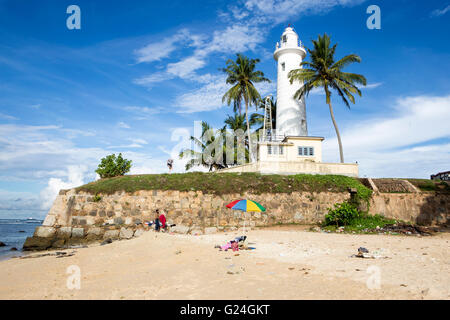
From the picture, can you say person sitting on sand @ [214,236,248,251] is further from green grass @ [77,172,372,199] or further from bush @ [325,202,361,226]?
bush @ [325,202,361,226]

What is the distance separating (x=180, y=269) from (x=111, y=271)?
223cm

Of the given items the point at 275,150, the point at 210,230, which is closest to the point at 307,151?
the point at 275,150

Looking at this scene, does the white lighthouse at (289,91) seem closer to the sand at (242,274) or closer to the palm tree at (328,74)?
the palm tree at (328,74)

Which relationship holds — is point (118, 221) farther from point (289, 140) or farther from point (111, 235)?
point (289, 140)

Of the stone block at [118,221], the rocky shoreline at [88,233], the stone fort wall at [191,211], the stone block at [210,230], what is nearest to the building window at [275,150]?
the stone fort wall at [191,211]

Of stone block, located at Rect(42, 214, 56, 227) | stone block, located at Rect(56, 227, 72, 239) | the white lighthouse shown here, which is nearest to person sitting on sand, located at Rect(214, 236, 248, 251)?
stone block, located at Rect(56, 227, 72, 239)

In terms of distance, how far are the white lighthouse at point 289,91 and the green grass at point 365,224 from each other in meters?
15.5

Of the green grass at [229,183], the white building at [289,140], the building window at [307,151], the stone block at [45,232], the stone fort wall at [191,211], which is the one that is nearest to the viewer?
the stone block at [45,232]

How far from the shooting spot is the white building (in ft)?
73.3

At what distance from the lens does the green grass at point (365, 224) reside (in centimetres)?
1620

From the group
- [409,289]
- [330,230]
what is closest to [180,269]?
[409,289]

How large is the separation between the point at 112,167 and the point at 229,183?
39.6ft

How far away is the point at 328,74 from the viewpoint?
96.6ft
